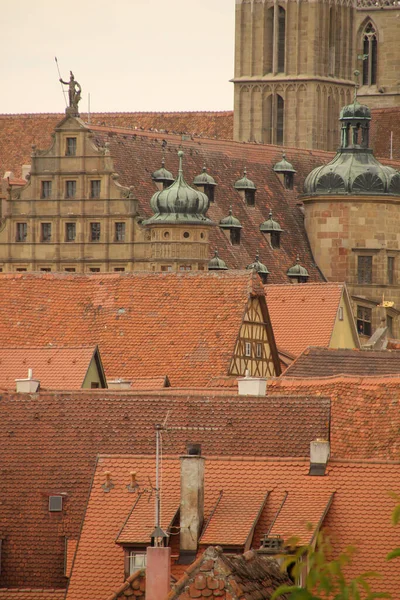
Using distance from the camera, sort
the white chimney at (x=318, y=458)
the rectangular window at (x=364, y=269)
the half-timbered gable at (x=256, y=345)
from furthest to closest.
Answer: the rectangular window at (x=364, y=269) → the half-timbered gable at (x=256, y=345) → the white chimney at (x=318, y=458)

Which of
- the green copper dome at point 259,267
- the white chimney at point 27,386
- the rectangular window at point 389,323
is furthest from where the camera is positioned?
the rectangular window at point 389,323

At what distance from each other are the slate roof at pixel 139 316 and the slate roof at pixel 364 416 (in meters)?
16.3

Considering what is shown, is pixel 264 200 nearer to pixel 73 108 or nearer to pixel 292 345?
pixel 73 108

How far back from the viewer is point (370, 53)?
151625 mm

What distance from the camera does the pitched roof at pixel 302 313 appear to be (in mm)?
79625

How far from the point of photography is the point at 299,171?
119625 millimetres

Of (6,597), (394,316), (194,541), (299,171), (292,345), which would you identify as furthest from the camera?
(299,171)

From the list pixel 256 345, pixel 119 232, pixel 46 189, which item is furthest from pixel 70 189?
pixel 256 345

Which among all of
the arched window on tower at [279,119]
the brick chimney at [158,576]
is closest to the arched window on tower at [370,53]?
the arched window on tower at [279,119]

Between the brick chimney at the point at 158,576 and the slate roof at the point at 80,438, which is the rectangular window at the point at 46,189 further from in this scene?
the brick chimney at the point at 158,576

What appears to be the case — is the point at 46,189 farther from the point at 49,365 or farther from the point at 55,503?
the point at 55,503

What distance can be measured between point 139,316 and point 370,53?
265ft

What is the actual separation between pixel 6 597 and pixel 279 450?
18.4ft

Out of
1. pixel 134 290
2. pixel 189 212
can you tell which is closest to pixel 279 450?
pixel 134 290
